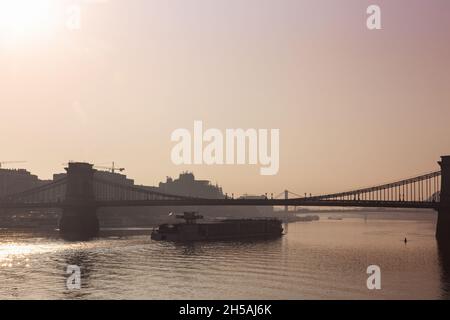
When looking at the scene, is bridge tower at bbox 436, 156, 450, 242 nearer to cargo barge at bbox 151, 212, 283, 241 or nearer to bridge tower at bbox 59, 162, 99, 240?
cargo barge at bbox 151, 212, 283, 241

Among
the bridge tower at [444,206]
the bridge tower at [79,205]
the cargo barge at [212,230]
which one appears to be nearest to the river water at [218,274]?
the cargo barge at [212,230]

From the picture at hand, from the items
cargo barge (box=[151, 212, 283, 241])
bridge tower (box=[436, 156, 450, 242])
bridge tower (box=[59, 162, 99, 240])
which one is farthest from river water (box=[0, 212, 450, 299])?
bridge tower (box=[59, 162, 99, 240])

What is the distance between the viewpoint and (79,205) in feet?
435

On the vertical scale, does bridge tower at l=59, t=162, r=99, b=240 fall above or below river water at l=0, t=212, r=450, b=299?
above

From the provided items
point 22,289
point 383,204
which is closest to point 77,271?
point 22,289

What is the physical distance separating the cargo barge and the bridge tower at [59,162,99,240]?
24128 millimetres

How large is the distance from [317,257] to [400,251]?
60.2ft

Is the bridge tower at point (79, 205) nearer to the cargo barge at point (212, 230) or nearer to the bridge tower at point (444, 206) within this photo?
the cargo barge at point (212, 230)

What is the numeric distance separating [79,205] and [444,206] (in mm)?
79380

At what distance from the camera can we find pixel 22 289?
4466 cm

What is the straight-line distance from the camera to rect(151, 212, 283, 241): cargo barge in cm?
10656

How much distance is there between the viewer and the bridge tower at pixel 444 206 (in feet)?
360

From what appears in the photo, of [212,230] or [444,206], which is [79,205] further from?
[444,206]
